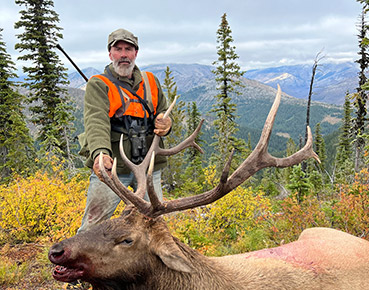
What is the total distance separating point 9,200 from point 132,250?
635cm

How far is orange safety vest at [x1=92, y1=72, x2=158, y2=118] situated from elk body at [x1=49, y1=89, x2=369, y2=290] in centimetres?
77

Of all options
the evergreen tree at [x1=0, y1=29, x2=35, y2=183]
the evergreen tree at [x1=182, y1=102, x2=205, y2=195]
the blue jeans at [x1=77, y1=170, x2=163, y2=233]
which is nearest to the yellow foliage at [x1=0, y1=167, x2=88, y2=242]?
the blue jeans at [x1=77, y1=170, x2=163, y2=233]

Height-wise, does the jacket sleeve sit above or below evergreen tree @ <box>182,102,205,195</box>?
above

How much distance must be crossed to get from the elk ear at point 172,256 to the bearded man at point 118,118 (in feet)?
3.53

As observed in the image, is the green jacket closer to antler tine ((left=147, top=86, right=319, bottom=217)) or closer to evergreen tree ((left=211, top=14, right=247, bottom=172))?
antler tine ((left=147, top=86, right=319, bottom=217))

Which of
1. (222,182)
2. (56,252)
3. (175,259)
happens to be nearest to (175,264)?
(175,259)

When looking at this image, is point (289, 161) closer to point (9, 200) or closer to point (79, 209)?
point (79, 209)

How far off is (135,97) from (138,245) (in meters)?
1.89

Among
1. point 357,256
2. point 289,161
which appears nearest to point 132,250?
point 289,161

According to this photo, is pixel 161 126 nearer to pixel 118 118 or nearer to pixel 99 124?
pixel 118 118

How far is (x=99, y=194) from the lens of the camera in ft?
11.1

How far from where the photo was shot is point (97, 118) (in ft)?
10.6

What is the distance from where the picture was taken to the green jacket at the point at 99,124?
3133mm

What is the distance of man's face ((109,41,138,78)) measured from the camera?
140 inches
